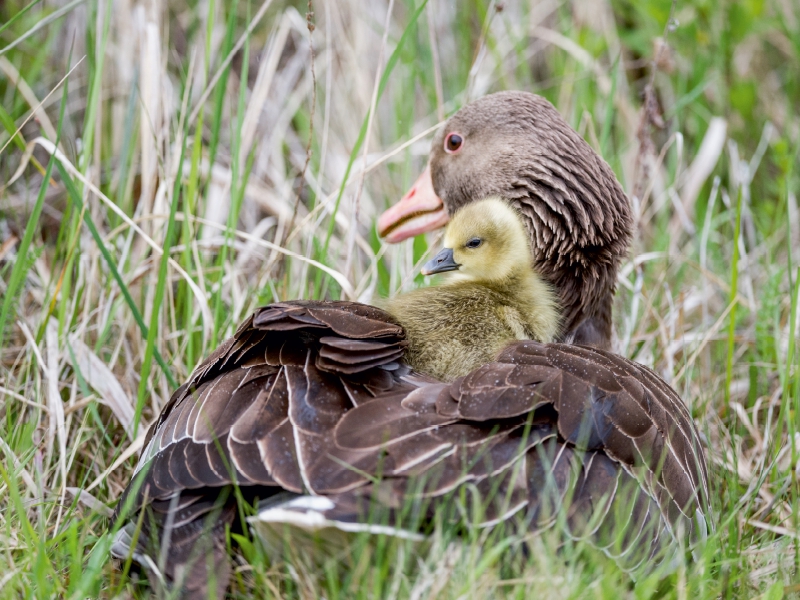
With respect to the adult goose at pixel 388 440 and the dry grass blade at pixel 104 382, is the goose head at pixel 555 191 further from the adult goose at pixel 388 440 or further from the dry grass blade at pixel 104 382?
the dry grass blade at pixel 104 382

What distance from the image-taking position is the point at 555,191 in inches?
129

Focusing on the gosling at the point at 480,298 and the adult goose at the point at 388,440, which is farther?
the gosling at the point at 480,298

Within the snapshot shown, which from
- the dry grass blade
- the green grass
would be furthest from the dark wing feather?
the dry grass blade

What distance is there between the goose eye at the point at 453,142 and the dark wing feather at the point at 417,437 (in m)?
1.25

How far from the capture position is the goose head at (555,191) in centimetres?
323

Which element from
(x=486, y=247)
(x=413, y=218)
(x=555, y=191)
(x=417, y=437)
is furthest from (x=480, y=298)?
(x=413, y=218)

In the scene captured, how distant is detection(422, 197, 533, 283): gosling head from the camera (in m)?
3.10

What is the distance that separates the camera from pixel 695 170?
5.23 m

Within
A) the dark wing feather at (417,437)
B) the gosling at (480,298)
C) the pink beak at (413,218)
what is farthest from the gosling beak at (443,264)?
the pink beak at (413,218)

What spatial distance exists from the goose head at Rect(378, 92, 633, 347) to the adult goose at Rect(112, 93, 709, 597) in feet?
1.61

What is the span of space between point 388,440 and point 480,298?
84 cm

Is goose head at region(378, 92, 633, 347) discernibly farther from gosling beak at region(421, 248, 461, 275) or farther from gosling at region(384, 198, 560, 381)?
gosling beak at region(421, 248, 461, 275)

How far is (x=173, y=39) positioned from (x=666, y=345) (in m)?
3.61

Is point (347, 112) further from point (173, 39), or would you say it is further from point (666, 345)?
point (666, 345)
